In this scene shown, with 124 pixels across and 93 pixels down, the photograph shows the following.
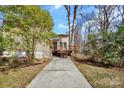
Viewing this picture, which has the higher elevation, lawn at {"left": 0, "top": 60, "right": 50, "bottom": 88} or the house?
the house

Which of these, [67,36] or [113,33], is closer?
[113,33]

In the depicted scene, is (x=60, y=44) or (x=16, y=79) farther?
(x=60, y=44)

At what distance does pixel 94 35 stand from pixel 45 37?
3.02 metres

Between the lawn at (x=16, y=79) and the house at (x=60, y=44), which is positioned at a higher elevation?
the house at (x=60, y=44)

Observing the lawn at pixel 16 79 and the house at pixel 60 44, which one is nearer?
the lawn at pixel 16 79

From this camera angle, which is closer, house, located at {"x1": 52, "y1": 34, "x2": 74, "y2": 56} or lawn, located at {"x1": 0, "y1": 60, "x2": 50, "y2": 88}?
lawn, located at {"x1": 0, "y1": 60, "x2": 50, "y2": 88}

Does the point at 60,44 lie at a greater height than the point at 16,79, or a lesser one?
greater
